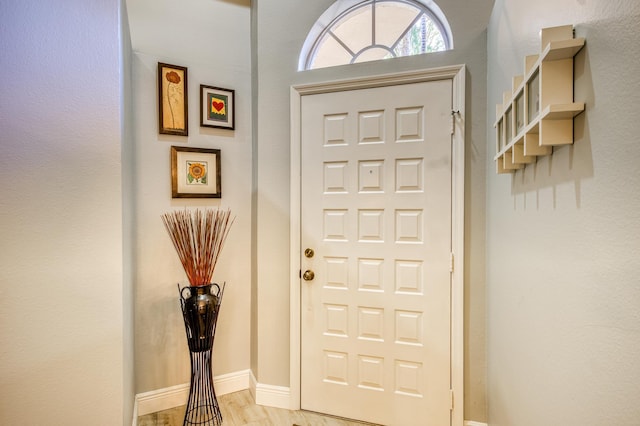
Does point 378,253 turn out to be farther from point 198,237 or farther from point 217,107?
point 217,107

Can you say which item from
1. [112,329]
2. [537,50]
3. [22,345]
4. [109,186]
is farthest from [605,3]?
[22,345]

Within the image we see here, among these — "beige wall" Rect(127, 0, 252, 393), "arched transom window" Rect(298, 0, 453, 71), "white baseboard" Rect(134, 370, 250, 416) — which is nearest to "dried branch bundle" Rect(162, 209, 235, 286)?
"beige wall" Rect(127, 0, 252, 393)

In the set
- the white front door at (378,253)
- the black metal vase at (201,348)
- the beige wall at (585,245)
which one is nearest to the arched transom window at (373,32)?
the white front door at (378,253)

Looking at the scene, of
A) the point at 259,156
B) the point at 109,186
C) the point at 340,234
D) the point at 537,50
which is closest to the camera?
the point at 537,50

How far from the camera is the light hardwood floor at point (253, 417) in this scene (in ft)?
6.70

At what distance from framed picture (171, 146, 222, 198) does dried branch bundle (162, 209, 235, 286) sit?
0.42 ft

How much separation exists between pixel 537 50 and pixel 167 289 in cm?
227

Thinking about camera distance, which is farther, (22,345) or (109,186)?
(109,186)

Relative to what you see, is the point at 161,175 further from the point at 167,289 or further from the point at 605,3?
the point at 605,3

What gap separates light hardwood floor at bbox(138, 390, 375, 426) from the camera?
2.04 metres

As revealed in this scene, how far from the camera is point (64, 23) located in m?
1.40

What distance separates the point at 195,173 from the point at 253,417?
1603mm

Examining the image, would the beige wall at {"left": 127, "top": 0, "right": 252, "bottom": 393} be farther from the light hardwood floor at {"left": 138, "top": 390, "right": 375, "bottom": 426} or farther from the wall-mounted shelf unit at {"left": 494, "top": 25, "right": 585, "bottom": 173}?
the wall-mounted shelf unit at {"left": 494, "top": 25, "right": 585, "bottom": 173}

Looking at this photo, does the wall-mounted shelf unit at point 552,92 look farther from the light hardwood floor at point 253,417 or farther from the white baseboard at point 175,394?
the white baseboard at point 175,394
